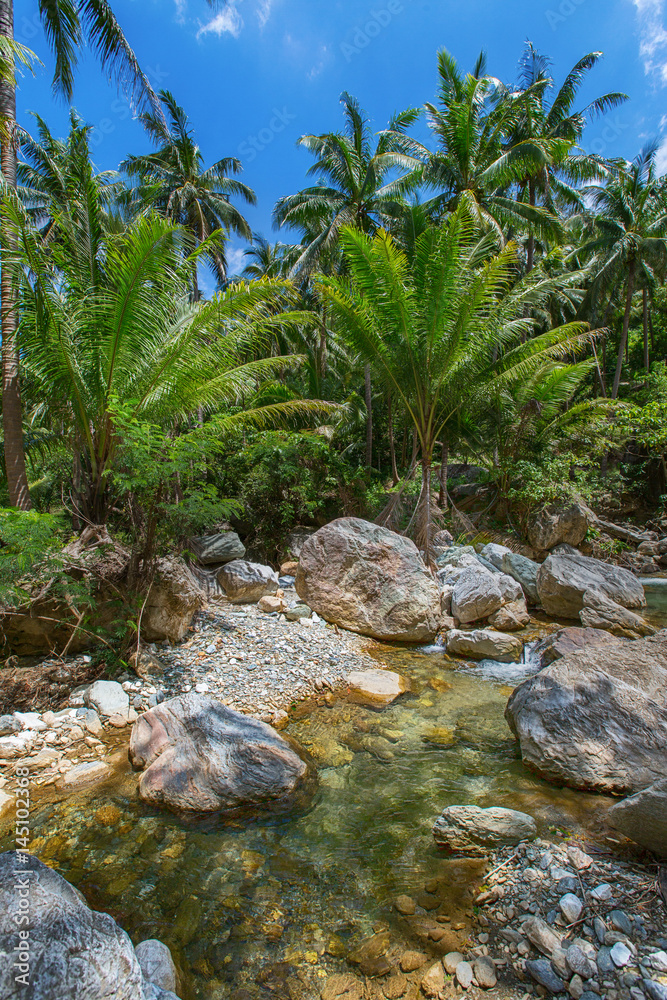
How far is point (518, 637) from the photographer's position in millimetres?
7426

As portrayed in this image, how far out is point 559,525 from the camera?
12453 mm

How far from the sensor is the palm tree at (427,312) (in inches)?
335

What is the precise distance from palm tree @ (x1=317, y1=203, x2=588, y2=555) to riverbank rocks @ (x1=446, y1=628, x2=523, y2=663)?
9.16 ft

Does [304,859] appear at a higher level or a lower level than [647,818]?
lower

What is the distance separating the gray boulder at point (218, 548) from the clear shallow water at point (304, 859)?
508 cm

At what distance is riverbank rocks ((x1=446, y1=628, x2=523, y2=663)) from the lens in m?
6.64

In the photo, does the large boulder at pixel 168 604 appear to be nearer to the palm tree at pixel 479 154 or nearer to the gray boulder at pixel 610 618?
the gray boulder at pixel 610 618

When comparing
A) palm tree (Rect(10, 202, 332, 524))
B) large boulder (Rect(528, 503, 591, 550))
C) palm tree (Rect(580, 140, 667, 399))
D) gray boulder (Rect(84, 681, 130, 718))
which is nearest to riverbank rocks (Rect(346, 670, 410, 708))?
gray boulder (Rect(84, 681, 130, 718))

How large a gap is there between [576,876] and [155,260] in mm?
6711

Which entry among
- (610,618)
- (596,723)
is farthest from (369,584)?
(596,723)

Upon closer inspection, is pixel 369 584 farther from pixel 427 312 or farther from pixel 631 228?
pixel 631 228

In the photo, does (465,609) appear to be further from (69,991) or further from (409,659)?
(69,991)

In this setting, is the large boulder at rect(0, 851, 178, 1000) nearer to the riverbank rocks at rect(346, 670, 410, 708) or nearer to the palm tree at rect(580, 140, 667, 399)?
the riverbank rocks at rect(346, 670, 410, 708)

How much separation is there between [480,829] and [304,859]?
1131mm
